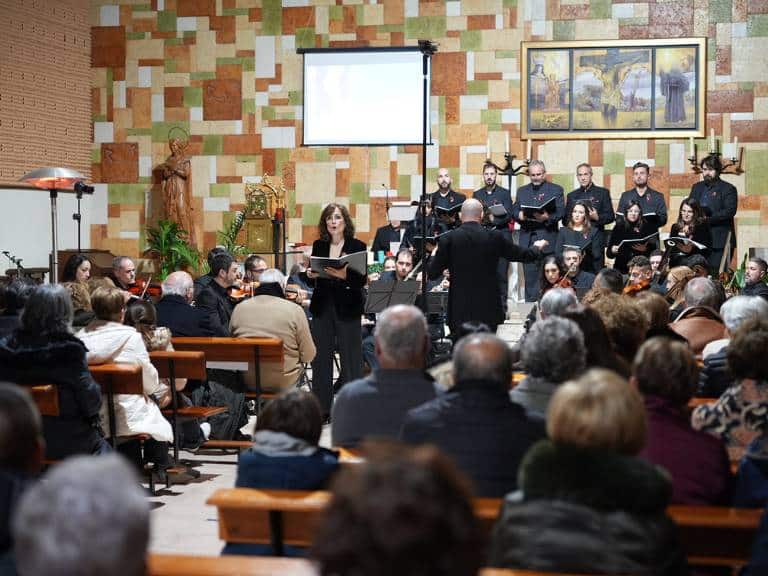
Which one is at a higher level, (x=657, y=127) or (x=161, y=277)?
(x=657, y=127)

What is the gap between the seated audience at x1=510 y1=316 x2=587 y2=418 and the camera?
3.46 m

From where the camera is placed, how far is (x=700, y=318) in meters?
5.44

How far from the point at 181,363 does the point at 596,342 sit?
235 cm

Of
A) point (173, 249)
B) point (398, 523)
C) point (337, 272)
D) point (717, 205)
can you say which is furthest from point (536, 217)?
point (398, 523)

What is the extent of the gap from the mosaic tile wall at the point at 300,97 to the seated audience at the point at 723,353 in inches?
343

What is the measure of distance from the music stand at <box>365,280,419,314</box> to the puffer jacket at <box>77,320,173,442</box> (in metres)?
3.22

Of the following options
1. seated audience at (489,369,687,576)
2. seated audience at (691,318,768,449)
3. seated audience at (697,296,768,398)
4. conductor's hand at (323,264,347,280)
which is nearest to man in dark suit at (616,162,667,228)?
conductor's hand at (323,264,347,280)

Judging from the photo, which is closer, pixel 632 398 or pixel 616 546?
pixel 616 546

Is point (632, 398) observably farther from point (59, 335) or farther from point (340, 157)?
point (340, 157)

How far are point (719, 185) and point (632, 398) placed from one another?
987 cm

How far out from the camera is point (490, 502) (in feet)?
8.77

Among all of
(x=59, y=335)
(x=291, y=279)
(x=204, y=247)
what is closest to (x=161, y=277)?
(x=204, y=247)

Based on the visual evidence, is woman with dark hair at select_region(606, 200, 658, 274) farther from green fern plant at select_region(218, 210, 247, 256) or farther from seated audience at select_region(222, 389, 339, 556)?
seated audience at select_region(222, 389, 339, 556)

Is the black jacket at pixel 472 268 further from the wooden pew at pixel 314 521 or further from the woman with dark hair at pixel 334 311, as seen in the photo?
the wooden pew at pixel 314 521
